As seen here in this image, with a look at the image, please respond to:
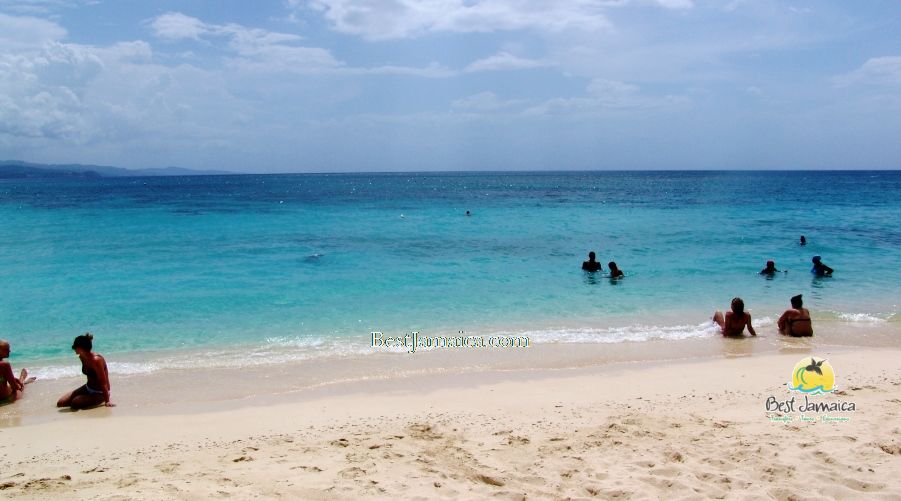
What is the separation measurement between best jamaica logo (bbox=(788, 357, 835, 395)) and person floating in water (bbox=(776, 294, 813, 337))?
1.58 meters

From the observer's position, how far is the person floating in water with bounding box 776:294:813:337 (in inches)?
424

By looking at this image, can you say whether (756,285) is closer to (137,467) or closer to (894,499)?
(894,499)

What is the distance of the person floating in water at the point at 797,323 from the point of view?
10.8 meters

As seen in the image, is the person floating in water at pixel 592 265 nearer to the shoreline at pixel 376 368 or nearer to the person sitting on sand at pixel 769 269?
the person sitting on sand at pixel 769 269

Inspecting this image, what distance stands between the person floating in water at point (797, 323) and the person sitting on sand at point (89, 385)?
1118 cm

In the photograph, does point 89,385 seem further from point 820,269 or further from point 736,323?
point 820,269

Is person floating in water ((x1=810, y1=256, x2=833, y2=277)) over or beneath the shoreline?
over

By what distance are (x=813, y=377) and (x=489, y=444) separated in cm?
539

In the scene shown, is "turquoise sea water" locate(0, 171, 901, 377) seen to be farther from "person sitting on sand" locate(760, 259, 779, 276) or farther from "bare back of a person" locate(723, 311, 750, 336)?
"bare back of a person" locate(723, 311, 750, 336)

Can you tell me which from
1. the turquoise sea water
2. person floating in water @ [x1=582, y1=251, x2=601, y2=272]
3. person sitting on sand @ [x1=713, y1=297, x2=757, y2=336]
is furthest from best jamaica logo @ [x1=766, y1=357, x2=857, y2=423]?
person floating in water @ [x1=582, y1=251, x2=601, y2=272]

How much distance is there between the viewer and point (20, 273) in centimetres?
1773

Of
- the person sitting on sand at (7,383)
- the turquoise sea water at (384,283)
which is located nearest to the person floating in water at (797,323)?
the turquoise sea water at (384,283)

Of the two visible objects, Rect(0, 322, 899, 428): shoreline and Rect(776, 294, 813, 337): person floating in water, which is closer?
Rect(0, 322, 899, 428): shoreline

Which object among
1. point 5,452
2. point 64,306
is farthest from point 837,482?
point 64,306
